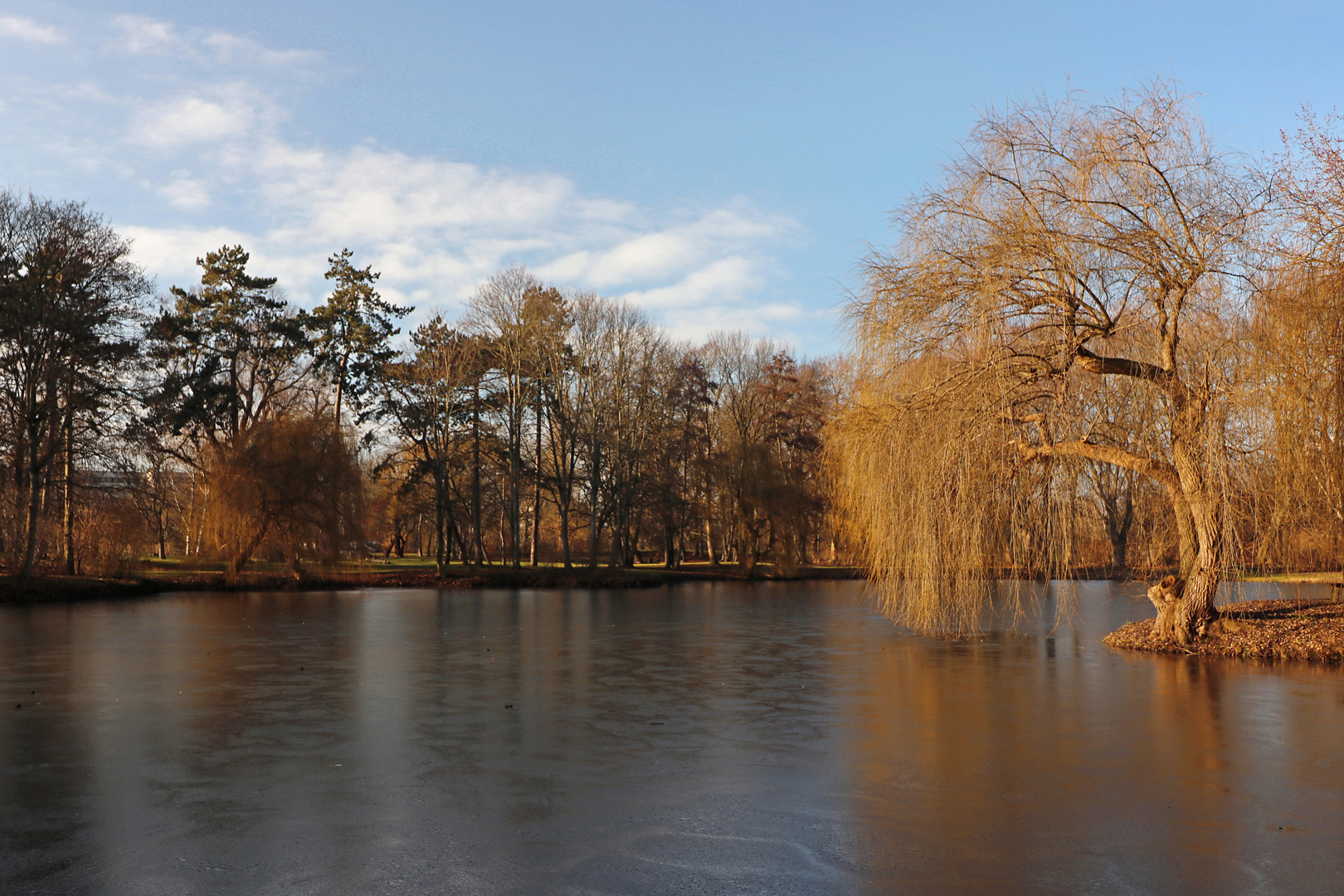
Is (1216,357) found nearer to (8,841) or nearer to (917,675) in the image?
(917,675)

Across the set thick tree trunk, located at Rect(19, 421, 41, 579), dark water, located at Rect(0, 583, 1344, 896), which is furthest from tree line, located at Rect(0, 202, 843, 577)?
dark water, located at Rect(0, 583, 1344, 896)

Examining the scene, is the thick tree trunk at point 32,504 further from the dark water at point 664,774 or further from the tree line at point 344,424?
the dark water at point 664,774

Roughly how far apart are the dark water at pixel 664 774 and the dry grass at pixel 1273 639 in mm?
956

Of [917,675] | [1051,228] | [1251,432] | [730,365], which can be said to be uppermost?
[730,365]

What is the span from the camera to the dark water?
4.99m

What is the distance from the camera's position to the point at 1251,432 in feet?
42.3

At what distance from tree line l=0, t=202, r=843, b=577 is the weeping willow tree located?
17.9m

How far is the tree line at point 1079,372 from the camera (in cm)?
1308

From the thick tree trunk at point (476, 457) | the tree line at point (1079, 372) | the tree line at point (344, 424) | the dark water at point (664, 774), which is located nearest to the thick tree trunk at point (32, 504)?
the tree line at point (344, 424)

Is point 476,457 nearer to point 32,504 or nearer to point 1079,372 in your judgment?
point 32,504

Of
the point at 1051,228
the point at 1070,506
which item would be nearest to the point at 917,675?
the point at 1070,506

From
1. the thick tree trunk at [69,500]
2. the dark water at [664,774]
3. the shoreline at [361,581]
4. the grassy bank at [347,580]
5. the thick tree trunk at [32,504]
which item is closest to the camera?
the dark water at [664,774]

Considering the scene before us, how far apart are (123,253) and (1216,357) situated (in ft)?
98.8

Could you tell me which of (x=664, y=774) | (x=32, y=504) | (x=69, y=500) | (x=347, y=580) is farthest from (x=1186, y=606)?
(x=347, y=580)
